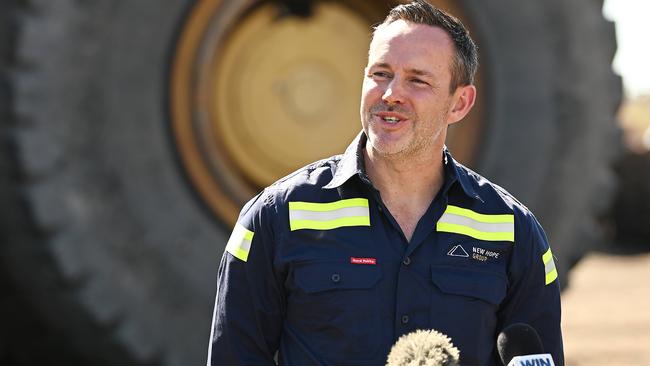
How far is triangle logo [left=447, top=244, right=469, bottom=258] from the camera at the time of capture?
7.39 ft

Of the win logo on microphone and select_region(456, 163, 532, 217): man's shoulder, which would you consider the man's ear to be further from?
the win logo on microphone

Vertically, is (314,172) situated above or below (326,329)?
above

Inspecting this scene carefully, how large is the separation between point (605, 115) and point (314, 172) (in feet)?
6.79

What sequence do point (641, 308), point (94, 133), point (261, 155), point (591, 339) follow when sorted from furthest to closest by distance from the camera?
point (641, 308) → point (591, 339) → point (261, 155) → point (94, 133)

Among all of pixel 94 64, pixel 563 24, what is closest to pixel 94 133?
pixel 94 64

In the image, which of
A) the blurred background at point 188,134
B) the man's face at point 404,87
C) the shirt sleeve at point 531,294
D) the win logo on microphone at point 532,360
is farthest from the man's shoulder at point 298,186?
the blurred background at point 188,134

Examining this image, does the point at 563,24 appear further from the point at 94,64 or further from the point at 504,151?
the point at 94,64

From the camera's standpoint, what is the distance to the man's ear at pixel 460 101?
2.36 m

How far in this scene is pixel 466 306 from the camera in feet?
7.34

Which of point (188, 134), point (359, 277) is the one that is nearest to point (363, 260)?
point (359, 277)

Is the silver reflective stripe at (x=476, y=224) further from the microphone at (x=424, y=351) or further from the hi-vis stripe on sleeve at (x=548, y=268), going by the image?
the microphone at (x=424, y=351)

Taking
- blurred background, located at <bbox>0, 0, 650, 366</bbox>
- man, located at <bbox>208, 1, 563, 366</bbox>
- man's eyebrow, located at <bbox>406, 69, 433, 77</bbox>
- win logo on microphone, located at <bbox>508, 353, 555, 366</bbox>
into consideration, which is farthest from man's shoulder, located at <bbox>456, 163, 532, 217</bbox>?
blurred background, located at <bbox>0, 0, 650, 366</bbox>

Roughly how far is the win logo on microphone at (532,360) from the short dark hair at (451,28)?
1.89ft

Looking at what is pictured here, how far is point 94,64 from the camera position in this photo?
3.46m
